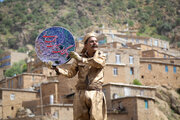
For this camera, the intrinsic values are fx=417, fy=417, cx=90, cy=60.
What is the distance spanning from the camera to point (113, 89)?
1690 inches

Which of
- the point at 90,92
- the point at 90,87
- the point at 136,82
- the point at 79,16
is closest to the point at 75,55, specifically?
the point at 90,87

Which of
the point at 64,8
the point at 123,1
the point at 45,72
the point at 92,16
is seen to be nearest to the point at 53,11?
the point at 64,8

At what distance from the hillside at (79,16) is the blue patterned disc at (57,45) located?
106m

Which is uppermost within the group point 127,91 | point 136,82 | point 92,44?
point 136,82

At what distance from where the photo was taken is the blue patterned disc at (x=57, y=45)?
10617mm

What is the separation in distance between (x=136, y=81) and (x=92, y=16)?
286ft

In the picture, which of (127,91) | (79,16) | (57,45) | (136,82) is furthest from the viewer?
(79,16)

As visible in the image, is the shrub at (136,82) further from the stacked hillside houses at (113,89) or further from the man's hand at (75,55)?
the man's hand at (75,55)

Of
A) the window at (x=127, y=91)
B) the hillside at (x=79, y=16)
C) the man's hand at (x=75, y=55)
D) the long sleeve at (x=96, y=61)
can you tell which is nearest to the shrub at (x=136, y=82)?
the window at (x=127, y=91)

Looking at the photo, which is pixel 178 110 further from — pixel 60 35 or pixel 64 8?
pixel 64 8

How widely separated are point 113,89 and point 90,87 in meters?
33.1

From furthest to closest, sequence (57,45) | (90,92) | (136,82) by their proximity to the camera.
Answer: (136,82), (57,45), (90,92)

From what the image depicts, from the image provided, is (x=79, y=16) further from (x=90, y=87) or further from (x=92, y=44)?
(x=90, y=87)

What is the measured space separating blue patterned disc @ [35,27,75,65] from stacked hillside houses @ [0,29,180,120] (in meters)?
27.8
